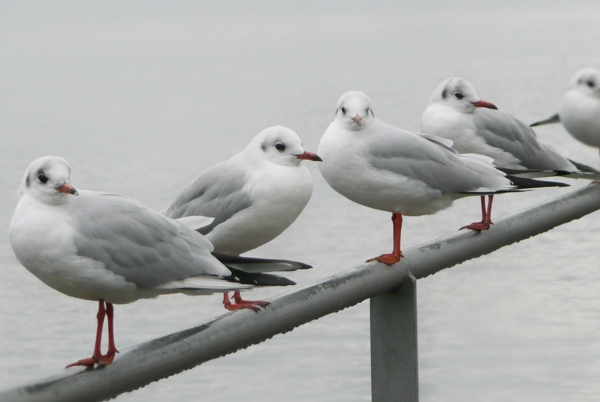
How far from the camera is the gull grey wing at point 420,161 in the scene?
3.91 m

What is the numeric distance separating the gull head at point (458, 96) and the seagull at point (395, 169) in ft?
2.50

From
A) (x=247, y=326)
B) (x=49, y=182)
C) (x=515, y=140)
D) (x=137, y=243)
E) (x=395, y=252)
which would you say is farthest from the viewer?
(x=515, y=140)

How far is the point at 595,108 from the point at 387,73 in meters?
49.8

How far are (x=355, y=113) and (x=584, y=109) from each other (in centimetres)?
242

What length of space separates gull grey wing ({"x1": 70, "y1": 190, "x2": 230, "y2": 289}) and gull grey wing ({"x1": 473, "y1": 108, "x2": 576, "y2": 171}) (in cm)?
231

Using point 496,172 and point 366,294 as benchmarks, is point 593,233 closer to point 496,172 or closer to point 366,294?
point 496,172

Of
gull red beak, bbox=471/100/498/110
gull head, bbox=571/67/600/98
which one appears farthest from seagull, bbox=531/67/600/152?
gull red beak, bbox=471/100/498/110

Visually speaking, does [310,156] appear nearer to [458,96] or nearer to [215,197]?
[215,197]

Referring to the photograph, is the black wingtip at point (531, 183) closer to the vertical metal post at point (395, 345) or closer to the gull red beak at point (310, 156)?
the gull red beak at point (310, 156)

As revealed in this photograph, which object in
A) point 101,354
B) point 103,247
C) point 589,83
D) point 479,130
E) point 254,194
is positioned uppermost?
point 589,83

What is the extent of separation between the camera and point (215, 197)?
3859 mm

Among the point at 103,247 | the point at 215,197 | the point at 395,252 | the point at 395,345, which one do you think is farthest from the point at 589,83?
the point at 103,247

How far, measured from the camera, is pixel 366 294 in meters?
2.99

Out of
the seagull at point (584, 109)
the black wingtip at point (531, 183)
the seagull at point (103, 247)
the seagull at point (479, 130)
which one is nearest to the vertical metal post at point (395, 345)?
the seagull at point (103, 247)
